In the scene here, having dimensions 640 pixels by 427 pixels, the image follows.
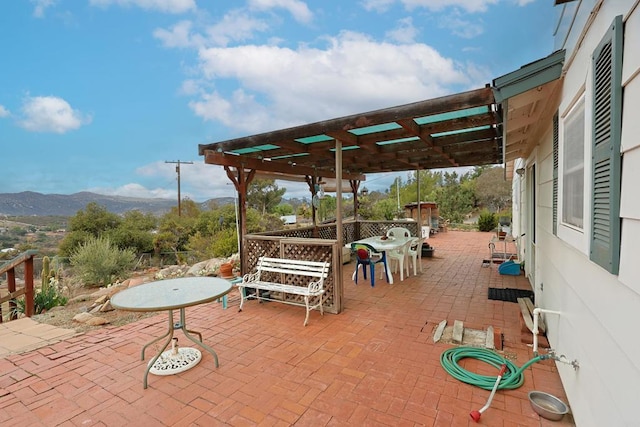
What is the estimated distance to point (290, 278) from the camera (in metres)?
4.81

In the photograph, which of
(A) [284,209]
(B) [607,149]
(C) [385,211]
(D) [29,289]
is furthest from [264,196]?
(B) [607,149]

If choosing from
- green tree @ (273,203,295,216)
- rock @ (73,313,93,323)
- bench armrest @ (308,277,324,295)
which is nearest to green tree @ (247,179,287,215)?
green tree @ (273,203,295,216)

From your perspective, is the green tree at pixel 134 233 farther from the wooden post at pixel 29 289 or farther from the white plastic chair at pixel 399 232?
the white plastic chair at pixel 399 232

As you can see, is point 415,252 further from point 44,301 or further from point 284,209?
point 284,209

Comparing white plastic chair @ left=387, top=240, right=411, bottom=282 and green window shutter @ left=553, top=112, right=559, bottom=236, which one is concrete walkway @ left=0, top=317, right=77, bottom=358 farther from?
green window shutter @ left=553, top=112, right=559, bottom=236

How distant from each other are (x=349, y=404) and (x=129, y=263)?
8.47 m

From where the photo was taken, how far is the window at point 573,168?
1.86 meters

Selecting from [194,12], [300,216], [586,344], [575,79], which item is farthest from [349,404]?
[300,216]

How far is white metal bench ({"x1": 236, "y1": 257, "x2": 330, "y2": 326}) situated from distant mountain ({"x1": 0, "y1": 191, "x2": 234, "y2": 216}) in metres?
12.4

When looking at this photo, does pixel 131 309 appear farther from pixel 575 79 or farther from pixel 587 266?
pixel 575 79

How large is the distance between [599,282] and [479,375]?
157 centimetres

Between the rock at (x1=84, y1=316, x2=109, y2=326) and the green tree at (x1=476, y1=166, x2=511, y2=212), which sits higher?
the green tree at (x1=476, y1=166, x2=511, y2=212)

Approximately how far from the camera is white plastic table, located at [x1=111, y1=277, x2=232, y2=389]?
2.59 metres

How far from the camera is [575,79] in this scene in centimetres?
189
